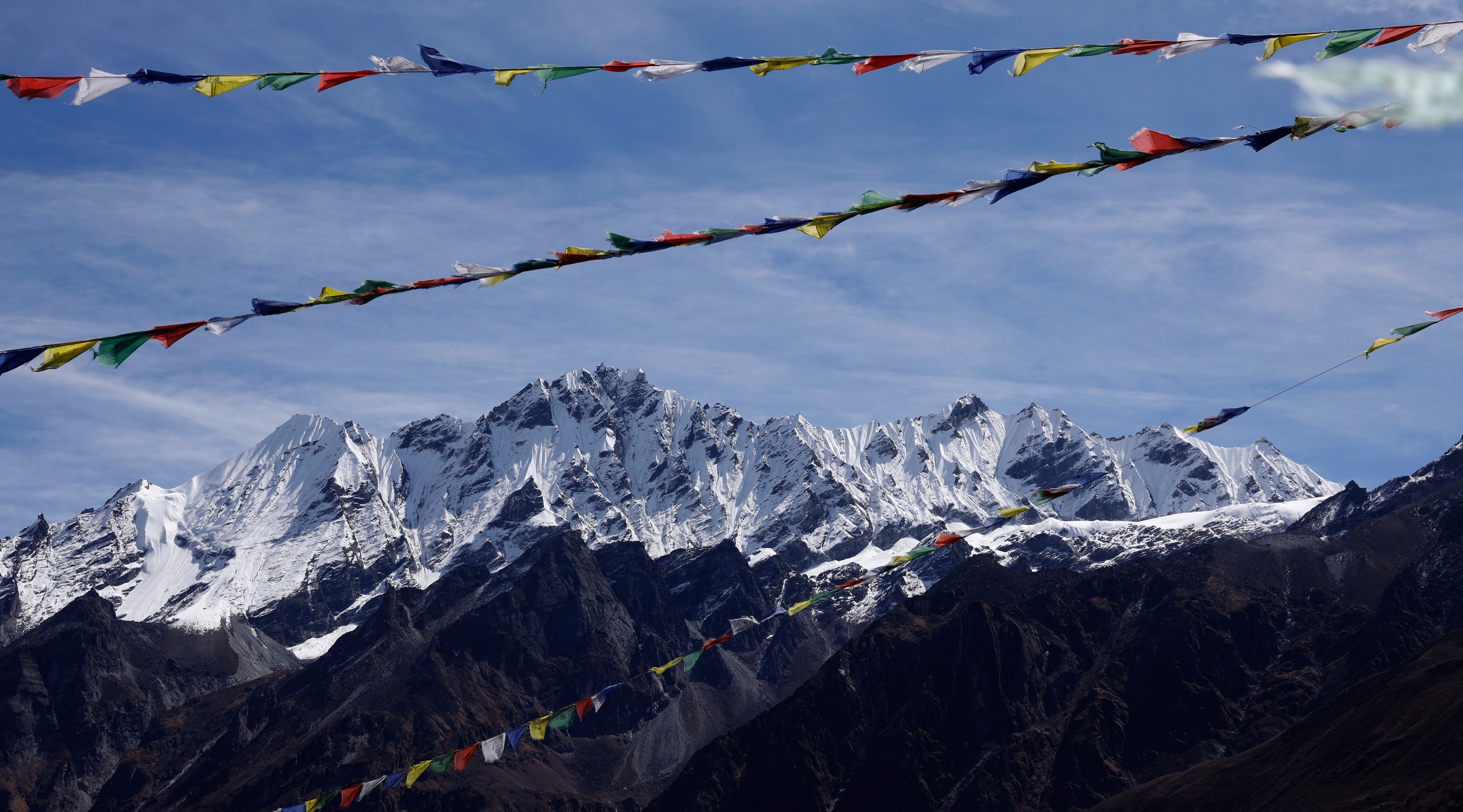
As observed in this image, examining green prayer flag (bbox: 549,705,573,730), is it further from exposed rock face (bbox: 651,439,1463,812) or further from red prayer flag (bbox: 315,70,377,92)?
exposed rock face (bbox: 651,439,1463,812)

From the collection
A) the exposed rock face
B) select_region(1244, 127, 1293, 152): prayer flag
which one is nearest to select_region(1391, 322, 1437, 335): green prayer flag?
select_region(1244, 127, 1293, 152): prayer flag

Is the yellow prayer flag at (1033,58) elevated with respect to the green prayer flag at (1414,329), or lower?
elevated

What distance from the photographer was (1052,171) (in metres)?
16.3

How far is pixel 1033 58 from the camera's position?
17.1 metres

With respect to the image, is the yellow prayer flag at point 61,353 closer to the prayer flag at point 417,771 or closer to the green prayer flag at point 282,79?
the green prayer flag at point 282,79

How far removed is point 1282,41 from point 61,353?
57.4 ft

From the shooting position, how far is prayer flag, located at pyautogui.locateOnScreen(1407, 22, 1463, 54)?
15.0 meters

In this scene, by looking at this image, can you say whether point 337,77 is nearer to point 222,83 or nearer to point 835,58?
point 222,83

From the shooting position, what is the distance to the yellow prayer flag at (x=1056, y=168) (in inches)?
640

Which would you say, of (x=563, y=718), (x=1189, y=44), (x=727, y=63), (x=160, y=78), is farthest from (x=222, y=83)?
(x=563, y=718)

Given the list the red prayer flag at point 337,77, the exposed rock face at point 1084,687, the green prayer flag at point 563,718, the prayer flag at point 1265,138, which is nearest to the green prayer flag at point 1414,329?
the prayer flag at point 1265,138

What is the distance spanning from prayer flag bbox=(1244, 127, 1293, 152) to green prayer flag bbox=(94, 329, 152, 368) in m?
15.6

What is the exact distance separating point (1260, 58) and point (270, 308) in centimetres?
1465

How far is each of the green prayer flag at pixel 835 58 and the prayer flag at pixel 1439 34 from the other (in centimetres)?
735
